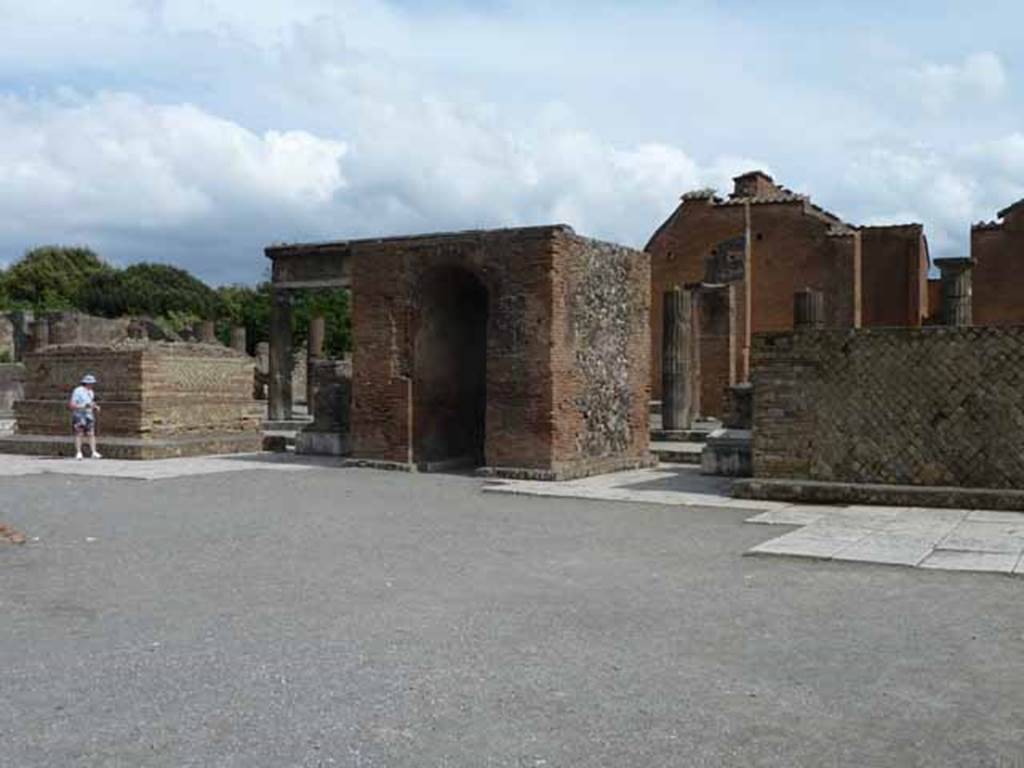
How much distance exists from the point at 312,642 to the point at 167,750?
5.34 feet

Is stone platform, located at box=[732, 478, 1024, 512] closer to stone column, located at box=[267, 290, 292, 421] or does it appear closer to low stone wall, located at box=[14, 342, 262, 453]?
low stone wall, located at box=[14, 342, 262, 453]

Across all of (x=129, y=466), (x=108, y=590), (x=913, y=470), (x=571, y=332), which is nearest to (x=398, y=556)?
(x=108, y=590)

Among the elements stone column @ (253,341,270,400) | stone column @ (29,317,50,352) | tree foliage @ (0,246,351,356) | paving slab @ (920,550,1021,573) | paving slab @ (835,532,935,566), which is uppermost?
tree foliage @ (0,246,351,356)

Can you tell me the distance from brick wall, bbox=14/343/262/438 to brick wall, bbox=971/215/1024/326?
20.4 meters

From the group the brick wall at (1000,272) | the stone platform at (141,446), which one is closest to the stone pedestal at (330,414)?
the stone platform at (141,446)

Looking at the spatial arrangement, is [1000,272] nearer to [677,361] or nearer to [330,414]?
[677,361]

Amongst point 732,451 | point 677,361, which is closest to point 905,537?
point 732,451

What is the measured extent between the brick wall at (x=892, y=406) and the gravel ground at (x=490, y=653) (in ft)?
8.59

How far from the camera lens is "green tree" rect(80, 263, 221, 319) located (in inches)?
2468

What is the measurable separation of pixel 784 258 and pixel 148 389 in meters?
18.7

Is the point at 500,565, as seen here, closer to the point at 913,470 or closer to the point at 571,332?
the point at 913,470

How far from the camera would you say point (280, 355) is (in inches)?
999

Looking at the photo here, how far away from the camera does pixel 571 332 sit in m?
14.8

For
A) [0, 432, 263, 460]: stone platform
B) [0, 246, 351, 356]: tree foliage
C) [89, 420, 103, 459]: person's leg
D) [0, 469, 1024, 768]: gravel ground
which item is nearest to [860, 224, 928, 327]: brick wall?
[0, 432, 263, 460]: stone platform
